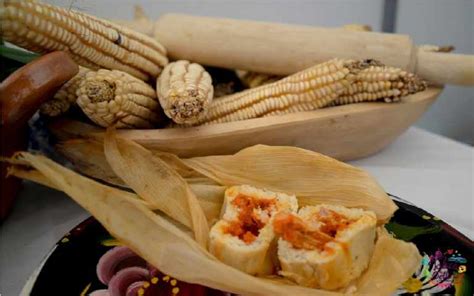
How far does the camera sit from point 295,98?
2.08ft

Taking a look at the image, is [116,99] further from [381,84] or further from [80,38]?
[381,84]

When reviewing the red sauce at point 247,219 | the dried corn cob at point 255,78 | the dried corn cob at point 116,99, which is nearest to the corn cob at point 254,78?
the dried corn cob at point 255,78

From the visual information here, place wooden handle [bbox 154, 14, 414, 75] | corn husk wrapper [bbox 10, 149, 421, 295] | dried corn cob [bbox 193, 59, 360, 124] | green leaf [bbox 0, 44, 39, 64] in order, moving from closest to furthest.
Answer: corn husk wrapper [bbox 10, 149, 421, 295]
green leaf [bbox 0, 44, 39, 64]
dried corn cob [bbox 193, 59, 360, 124]
wooden handle [bbox 154, 14, 414, 75]

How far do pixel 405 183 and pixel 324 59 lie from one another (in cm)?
23

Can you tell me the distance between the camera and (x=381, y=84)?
646mm

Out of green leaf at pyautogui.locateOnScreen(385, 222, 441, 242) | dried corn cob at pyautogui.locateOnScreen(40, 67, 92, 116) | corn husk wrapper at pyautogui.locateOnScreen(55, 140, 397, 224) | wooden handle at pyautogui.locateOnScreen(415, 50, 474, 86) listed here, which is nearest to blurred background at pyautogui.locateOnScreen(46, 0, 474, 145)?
wooden handle at pyautogui.locateOnScreen(415, 50, 474, 86)

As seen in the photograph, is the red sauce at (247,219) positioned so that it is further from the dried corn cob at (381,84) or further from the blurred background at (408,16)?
the blurred background at (408,16)

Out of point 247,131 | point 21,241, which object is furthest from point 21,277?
point 247,131

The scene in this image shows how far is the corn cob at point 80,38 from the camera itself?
455 millimetres

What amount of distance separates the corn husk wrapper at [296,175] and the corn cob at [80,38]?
149mm

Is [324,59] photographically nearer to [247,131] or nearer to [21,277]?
[247,131]

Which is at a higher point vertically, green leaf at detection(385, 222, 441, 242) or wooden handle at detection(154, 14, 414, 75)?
wooden handle at detection(154, 14, 414, 75)

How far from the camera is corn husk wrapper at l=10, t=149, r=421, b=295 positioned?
407 mm

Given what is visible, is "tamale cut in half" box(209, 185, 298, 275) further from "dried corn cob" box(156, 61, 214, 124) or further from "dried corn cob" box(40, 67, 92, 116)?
"dried corn cob" box(40, 67, 92, 116)
